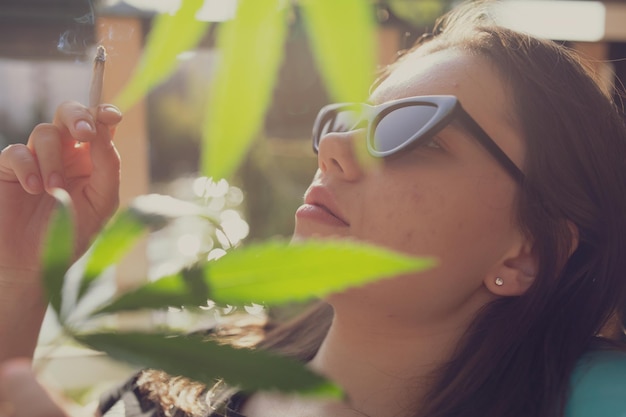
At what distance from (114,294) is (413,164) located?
0.86 m

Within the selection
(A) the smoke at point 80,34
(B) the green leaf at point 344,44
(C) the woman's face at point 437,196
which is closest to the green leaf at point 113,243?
(B) the green leaf at point 344,44

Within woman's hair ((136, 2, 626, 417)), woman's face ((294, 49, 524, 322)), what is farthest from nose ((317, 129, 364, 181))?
woman's hair ((136, 2, 626, 417))

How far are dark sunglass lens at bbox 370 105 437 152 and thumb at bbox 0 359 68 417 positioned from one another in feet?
2.65

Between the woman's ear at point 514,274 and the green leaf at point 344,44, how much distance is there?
3.07ft

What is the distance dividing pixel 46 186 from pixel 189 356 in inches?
26.2

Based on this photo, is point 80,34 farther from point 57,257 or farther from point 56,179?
point 57,257

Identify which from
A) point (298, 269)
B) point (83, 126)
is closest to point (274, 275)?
point (298, 269)

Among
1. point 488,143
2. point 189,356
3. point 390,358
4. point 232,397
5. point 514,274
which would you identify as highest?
point 488,143

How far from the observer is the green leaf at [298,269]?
340 millimetres

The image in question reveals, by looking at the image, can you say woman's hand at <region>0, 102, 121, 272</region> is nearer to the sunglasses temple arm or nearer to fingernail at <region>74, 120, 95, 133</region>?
fingernail at <region>74, 120, 95, 133</region>

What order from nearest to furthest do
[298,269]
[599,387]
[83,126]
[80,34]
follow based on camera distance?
[298,269]
[80,34]
[83,126]
[599,387]

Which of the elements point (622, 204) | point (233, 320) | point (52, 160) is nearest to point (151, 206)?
point (52, 160)

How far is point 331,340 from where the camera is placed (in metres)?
1.34

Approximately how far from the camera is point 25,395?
1.40ft
